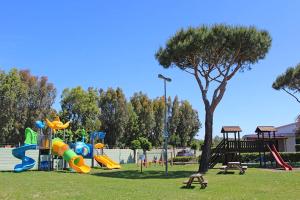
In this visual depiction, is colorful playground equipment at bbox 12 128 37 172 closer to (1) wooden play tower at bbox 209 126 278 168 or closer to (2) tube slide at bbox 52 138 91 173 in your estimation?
(2) tube slide at bbox 52 138 91 173

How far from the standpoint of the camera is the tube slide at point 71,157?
2564cm

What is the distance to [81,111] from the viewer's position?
1943 inches

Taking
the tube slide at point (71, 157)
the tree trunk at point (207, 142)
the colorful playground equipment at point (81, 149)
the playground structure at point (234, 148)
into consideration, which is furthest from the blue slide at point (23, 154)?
the playground structure at point (234, 148)

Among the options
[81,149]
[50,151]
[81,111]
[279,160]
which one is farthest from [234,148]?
[81,111]

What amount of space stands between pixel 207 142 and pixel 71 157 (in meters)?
9.35

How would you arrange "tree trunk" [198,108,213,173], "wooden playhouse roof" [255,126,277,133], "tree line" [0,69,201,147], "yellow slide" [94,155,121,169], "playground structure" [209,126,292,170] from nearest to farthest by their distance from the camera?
1. "tree trunk" [198,108,213,173]
2. "playground structure" [209,126,292,170]
3. "yellow slide" [94,155,121,169]
4. "wooden playhouse roof" [255,126,277,133]
5. "tree line" [0,69,201,147]

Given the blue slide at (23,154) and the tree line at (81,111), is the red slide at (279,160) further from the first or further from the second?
the tree line at (81,111)

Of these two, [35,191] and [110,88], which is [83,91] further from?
[35,191]

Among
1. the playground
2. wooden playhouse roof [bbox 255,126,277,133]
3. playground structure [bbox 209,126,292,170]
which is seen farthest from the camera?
wooden playhouse roof [bbox 255,126,277,133]

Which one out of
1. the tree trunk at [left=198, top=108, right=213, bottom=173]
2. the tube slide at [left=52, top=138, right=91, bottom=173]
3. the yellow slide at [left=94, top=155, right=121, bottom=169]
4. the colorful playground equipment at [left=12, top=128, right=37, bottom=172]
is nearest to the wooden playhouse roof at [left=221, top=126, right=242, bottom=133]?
the tree trunk at [left=198, top=108, right=213, bottom=173]

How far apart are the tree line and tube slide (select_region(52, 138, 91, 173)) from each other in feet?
44.2

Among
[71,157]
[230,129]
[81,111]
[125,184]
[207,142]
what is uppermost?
[81,111]

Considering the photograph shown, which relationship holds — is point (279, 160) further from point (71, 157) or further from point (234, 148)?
point (71, 157)

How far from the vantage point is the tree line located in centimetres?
4141
